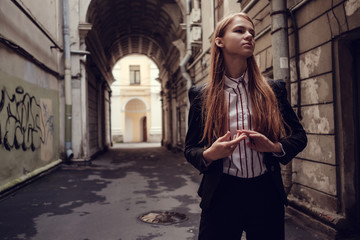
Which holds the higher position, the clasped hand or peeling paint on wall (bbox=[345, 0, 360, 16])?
peeling paint on wall (bbox=[345, 0, 360, 16])

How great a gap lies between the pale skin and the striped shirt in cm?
5

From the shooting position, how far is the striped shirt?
1568 millimetres

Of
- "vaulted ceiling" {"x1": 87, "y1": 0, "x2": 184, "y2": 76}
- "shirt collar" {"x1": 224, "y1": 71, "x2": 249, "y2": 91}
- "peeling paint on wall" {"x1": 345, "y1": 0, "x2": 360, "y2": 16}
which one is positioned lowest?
"shirt collar" {"x1": 224, "y1": 71, "x2": 249, "y2": 91}

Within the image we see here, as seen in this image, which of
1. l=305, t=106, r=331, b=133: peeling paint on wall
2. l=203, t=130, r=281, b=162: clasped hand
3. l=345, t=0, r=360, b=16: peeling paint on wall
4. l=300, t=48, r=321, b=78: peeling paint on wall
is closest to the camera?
l=203, t=130, r=281, b=162: clasped hand

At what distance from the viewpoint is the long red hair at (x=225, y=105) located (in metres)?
1.58

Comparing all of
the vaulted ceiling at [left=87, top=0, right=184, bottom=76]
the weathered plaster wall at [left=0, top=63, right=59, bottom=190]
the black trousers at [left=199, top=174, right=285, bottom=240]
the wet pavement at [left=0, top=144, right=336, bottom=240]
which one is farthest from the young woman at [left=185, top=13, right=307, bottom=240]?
the vaulted ceiling at [left=87, top=0, right=184, bottom=76]

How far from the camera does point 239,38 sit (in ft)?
5.23

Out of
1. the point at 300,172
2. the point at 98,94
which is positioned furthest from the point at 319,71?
the point at 98,94

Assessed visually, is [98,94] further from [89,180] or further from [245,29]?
[245,29]

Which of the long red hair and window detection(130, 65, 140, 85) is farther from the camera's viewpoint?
window detection(130, 65, 140, 85)

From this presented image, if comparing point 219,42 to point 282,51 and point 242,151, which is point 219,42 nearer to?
point 242,151

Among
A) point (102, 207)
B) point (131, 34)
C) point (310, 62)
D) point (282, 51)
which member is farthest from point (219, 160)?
point (131, 34)

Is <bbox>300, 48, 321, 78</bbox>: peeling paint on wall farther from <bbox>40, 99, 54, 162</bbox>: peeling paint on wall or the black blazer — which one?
<bbox>40, 99, 54, 162</bbox>: peeling paint on wall

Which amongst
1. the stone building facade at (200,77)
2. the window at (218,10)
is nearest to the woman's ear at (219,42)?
the stone building facade at (200,77)
